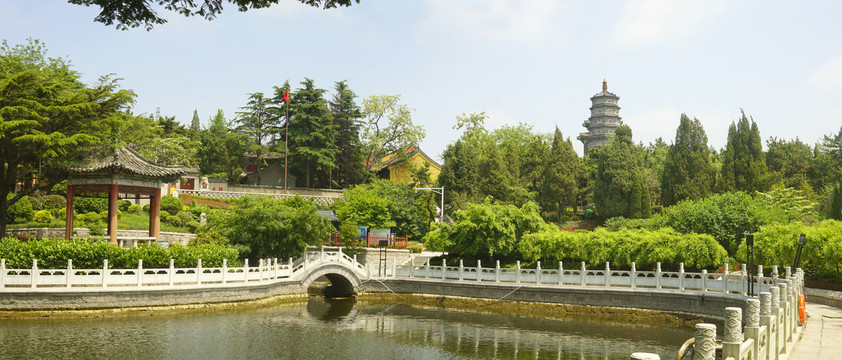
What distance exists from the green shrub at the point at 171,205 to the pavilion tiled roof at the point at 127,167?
45.5ft

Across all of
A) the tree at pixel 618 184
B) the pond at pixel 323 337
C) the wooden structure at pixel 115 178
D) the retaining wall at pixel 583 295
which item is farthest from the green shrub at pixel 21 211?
the tree at pixel 618 184

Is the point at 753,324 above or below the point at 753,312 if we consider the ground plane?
below

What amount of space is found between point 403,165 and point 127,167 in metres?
38.6

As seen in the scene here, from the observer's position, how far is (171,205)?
A: 47.6 meters

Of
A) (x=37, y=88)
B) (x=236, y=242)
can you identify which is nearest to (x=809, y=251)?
(x=236, y=242)

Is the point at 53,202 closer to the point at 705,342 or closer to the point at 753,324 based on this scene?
the point at 753,324

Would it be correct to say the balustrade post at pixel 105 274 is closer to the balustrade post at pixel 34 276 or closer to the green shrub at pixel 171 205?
the balustrade post at pixel 34 276

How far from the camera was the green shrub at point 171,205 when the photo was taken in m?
47.5

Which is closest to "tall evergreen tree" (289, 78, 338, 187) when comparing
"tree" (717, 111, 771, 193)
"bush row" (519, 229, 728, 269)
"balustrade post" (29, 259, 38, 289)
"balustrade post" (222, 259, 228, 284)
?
"bush row" (519, 229, 728, 269)

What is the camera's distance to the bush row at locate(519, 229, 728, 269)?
107ft

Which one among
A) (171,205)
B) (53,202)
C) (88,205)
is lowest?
(88,205)

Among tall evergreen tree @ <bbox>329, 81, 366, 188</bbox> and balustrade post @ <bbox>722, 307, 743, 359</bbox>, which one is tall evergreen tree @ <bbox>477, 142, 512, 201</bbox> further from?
balustrade post @ <bbox>722, 307, 743, 359</bbox>

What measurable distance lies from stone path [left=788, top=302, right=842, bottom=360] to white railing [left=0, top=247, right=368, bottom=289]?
2295 cm

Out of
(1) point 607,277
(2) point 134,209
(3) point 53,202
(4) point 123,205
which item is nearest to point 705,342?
(1) point 607,277
